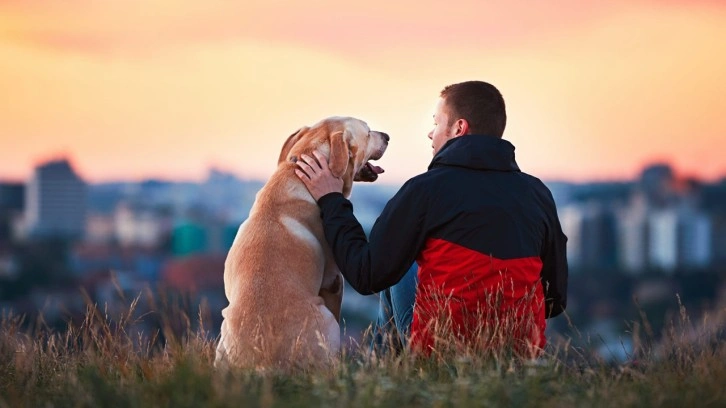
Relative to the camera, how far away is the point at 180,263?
151m

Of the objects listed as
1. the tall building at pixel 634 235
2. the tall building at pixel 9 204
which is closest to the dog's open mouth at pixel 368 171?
the tall building at pixel 9 204

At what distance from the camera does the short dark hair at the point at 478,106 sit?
5.40 m

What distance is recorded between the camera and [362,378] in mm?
4242

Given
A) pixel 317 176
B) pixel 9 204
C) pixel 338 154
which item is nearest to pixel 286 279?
pixel 317 176

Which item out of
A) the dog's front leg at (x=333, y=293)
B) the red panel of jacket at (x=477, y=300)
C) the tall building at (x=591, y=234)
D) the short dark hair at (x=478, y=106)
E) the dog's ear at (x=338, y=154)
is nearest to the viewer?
the red panel of jacket at (x=477, y=300)

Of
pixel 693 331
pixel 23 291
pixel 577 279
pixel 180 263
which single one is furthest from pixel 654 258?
pixel 693 331

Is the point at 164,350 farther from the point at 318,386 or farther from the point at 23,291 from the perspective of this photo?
the point at 23,291

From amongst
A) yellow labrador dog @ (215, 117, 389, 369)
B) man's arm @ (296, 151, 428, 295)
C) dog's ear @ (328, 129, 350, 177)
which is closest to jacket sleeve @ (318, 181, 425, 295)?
man's arm @ (296, 151, 428, 295)

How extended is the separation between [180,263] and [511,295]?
14874 cm

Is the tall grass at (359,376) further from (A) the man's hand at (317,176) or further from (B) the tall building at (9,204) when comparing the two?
(B) the tall building at (9,204)

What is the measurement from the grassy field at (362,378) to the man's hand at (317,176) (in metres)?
0.90

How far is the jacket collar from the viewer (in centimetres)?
521

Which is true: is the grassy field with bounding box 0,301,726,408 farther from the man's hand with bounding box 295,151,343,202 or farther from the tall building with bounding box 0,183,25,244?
the tall building with bounding box 0,183,25,244

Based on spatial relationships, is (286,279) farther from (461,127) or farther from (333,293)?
(461,127)
